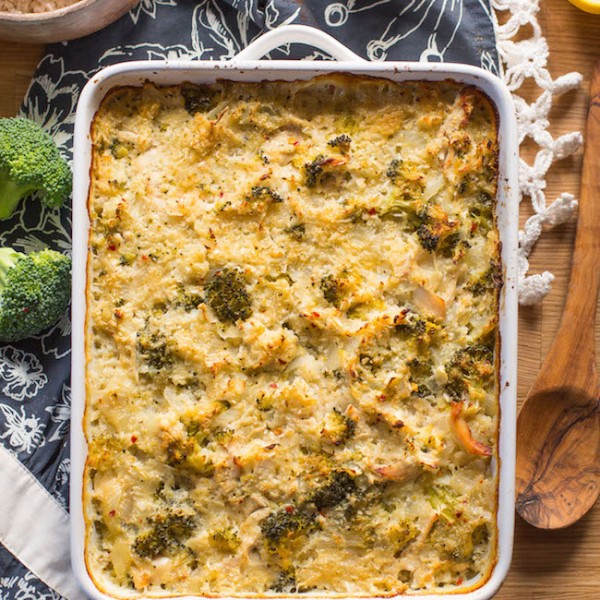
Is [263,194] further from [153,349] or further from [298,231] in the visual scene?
[153,349]

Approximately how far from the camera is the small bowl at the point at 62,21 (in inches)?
121

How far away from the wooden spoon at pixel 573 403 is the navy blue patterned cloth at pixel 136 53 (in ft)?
2.12

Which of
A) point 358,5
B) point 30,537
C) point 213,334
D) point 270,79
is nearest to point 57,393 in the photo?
point 30,537

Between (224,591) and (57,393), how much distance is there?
36.1 inches

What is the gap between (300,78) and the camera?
2.94 metres

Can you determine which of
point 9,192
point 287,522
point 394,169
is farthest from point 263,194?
point 287,522

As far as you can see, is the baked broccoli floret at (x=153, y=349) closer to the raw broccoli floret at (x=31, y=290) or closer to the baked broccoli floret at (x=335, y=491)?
the raw broccoli floret at (x=31, y=290)

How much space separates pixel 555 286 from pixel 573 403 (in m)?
0.43

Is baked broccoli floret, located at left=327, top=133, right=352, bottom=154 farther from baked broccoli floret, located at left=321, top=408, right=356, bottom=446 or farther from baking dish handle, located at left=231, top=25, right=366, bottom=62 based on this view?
baked broccoli floret, located at left=321, top=408, right=356, bottom=446

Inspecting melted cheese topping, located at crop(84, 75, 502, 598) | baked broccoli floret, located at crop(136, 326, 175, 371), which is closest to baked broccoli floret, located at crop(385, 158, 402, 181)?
melted cheese topping, located at crop(84, 75, 502, 598)

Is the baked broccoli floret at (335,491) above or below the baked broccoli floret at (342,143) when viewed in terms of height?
below

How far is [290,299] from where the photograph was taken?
9.49ft

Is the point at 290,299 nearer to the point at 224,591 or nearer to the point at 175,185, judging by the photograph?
the point at 175,185

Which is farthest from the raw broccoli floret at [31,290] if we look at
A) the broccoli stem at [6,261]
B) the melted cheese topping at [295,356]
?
the melted cheese topping at [295,356]
